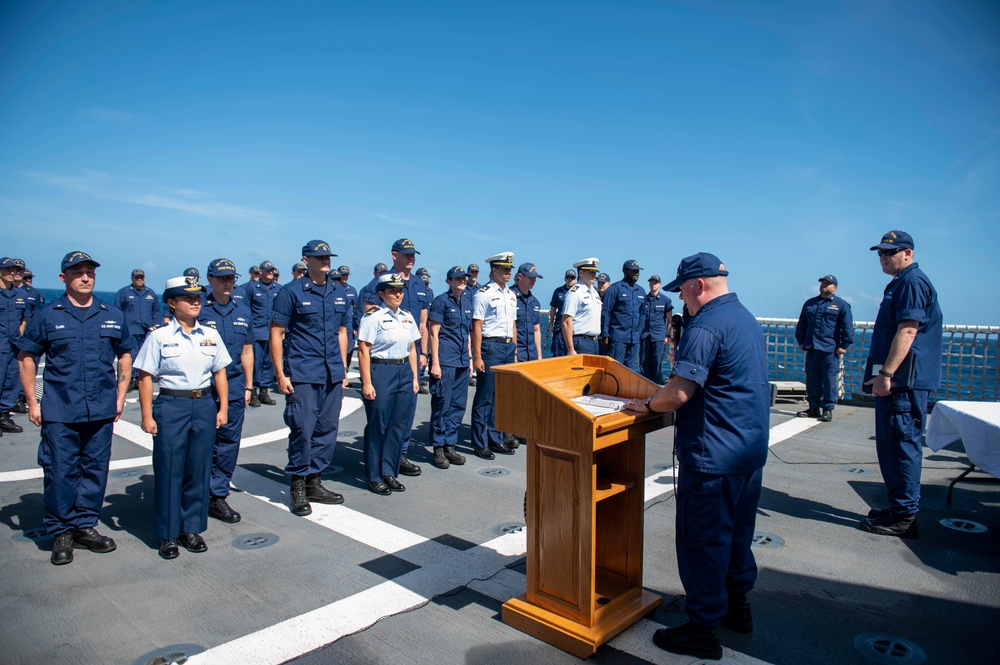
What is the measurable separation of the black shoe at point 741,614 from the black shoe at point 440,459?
3647mm

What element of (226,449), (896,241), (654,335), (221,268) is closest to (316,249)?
(221,268)

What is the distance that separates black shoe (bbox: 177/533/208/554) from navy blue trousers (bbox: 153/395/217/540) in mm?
40

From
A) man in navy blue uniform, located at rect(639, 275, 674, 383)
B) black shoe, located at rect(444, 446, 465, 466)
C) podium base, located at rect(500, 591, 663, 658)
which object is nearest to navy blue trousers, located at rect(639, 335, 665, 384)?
man in navy blue uniform, located at rect(639, 275, 674, 383)

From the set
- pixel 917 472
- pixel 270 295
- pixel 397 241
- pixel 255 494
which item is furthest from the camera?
pixel 270 295

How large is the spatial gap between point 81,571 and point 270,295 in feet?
23.1

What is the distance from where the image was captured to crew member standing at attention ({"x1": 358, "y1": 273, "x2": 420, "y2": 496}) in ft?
18.0

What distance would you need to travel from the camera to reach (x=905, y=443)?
456 centimetres

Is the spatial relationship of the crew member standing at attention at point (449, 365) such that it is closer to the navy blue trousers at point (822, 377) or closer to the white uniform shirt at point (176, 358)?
the white uniform shirt at point (176, 358)

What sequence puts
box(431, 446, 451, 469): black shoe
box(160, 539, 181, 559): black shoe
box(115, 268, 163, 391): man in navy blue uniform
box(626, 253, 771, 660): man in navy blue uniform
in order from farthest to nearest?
box(115, 268, 163, 391): man in navy blue uniform < box(431, 446, 451, 469): black shoe < box(160, 539, 181, 559): black shoe < box(626, 253, 771, 660): man in navy blue uniform

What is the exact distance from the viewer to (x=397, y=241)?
20.6ft

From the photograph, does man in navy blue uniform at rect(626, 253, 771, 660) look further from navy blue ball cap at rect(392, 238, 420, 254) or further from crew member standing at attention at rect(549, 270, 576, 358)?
crew member standing at attention at rect(549, 270, 576, 358)

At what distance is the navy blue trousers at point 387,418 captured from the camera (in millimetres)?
5602

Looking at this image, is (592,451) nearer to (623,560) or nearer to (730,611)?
(623,560)

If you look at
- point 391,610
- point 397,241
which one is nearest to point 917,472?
point 391,610
